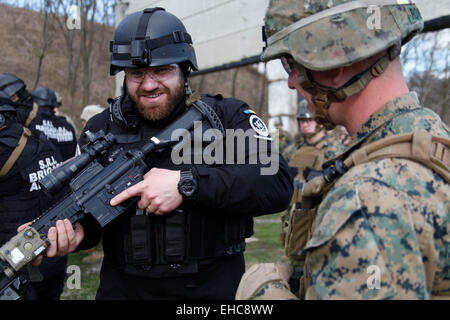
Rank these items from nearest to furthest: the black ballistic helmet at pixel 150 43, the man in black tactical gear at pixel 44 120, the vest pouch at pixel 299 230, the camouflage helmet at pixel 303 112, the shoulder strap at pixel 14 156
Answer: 1. the vest pouch at pixel 299 230
2. the black ballistic helmet at pixel 150 43
3. the shoulder strap at pixel 14 156
4. the man in black tactical gear at pixel 44 120
5. the camouflage helmet at pixel 303 112

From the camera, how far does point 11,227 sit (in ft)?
10.3

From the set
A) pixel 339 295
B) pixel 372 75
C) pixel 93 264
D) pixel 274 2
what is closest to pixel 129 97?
pixel 274 2

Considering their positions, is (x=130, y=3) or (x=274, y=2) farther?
(x=130, y=3)

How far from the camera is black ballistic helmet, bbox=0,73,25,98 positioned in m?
4.50

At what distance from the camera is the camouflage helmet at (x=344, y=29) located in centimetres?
119

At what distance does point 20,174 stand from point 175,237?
72.4 inches

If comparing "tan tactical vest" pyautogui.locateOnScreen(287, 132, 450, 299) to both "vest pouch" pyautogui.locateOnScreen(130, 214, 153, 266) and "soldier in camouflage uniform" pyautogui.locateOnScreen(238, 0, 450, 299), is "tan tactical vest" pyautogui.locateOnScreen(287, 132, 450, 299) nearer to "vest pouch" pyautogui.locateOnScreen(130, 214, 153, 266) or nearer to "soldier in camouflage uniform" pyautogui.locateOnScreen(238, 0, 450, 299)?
"soldier in camouflage uniform" pyautogui.locateOnScreen(238, 0, 450, 299)

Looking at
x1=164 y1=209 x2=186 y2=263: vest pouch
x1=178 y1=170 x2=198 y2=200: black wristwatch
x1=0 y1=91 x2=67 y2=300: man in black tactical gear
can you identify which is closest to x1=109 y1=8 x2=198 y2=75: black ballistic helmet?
x1=178 y1=170 x2=198 y2=200: black wristwatch

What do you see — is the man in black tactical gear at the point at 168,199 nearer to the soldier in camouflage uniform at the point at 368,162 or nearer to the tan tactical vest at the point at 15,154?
the soldier in camouflage uniform at the point at 368,162

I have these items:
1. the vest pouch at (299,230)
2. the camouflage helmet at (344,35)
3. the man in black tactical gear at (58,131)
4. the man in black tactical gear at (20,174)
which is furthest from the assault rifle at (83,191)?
the man in black tactical gear at (58,131)

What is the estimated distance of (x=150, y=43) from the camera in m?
2.13

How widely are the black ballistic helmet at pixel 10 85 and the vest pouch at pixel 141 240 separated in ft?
11.0
